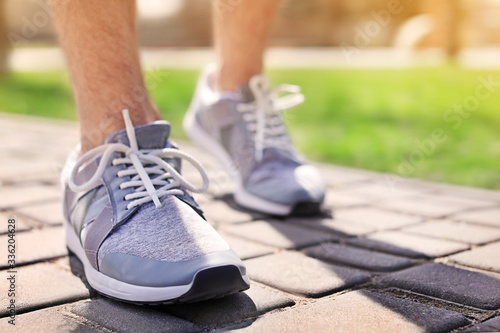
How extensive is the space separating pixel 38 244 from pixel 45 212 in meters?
0.36

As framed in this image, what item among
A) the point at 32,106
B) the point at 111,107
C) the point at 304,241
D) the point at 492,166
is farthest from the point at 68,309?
the point at 32,106

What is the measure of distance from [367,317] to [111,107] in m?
0.76

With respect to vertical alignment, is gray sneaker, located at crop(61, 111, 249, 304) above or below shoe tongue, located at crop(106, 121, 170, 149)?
below

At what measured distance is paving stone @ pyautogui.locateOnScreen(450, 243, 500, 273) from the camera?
1498 mm

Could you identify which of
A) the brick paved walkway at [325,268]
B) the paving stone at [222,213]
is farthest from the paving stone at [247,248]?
the paving stone at [222,213]

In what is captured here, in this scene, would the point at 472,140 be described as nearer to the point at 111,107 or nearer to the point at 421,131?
the point at 421,131

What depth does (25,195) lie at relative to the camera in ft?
7.29

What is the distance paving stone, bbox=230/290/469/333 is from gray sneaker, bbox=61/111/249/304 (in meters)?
0.11

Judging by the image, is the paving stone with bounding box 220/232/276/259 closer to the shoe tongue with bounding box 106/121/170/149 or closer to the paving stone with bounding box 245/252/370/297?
the paving stone with bounding box 245/252/370/297

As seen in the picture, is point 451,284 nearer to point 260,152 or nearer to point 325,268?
point 325,268

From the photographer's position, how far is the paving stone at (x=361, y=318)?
3.68 feet

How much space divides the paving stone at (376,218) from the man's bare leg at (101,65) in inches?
31.0

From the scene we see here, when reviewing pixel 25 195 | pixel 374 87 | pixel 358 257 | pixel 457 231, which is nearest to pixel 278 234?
pixel 358 257

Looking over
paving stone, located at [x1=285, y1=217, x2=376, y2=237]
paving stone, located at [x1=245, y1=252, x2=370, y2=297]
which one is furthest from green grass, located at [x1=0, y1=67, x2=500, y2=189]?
paving stone, located at [x1=245, y1=252, x2=370, y2=297]
